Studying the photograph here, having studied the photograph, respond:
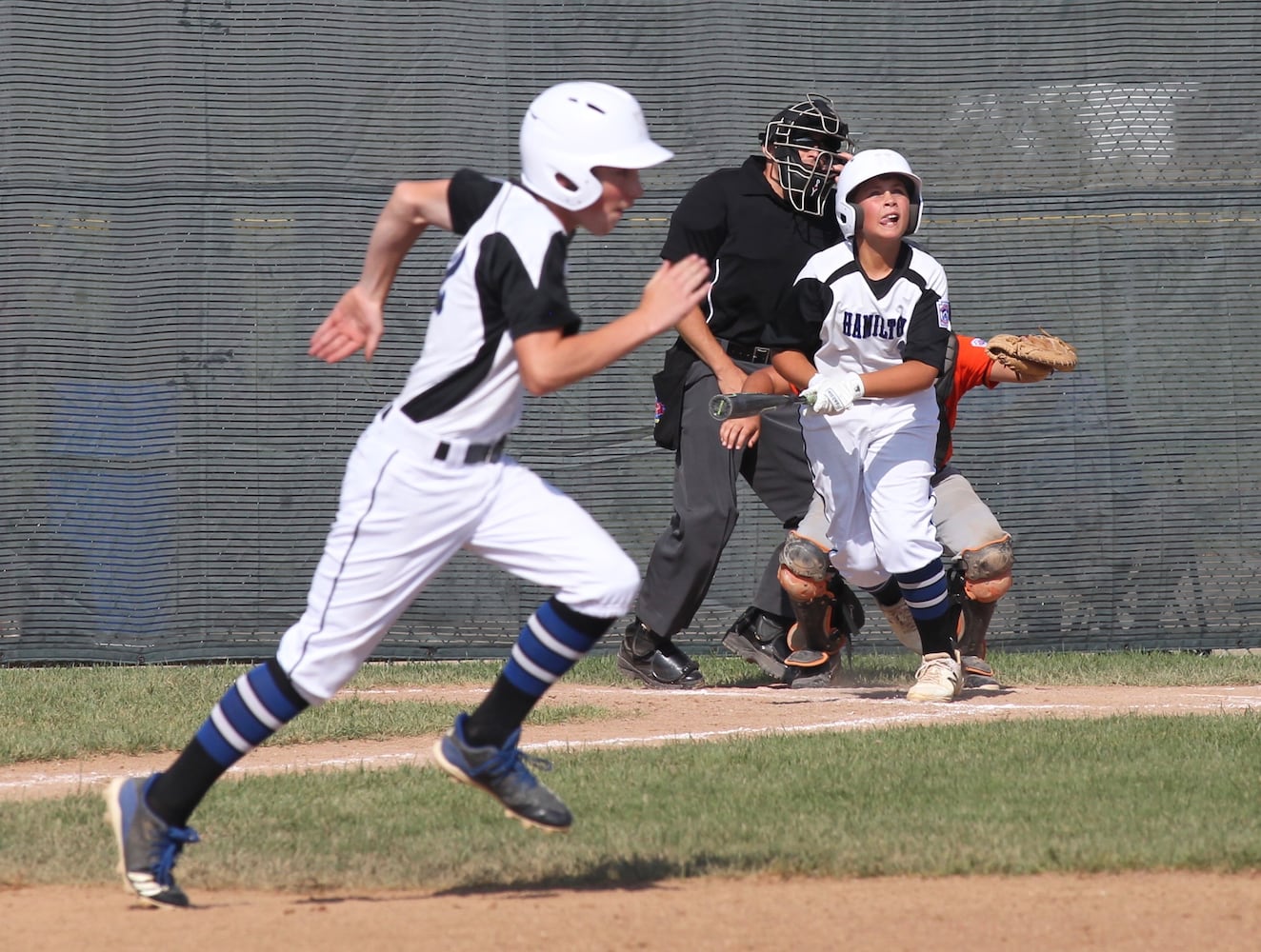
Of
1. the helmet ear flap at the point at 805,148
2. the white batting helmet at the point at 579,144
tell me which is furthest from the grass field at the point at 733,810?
the helmet ear flap at the point at 805,148

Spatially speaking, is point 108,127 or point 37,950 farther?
point 108,127

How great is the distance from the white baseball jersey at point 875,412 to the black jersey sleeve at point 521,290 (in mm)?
2950

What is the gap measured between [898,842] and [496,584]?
4610mm

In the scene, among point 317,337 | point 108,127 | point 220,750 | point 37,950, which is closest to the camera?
point 37,950

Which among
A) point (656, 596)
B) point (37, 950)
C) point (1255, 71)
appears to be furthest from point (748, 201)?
point (37, 950)

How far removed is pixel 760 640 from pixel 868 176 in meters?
2.33

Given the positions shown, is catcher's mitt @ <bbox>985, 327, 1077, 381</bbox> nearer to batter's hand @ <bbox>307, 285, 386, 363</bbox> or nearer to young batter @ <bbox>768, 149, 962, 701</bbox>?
young batter @ <bbox>768, 149, 962, 701</bbox>

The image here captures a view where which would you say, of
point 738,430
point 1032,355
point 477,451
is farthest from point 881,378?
point 477,451

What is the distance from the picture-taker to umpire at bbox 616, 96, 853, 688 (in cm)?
752

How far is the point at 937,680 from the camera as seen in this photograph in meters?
7.14

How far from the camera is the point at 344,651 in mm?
4230

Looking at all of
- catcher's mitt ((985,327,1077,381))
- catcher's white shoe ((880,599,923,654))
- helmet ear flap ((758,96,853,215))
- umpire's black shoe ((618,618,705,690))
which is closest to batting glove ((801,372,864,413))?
catcher's mitt ((985,327,1077,381))

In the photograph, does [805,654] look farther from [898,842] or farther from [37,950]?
[37,950]

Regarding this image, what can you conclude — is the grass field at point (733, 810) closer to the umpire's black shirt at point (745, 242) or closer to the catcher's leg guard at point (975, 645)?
the catcher's leg guard at point (975, 645)
